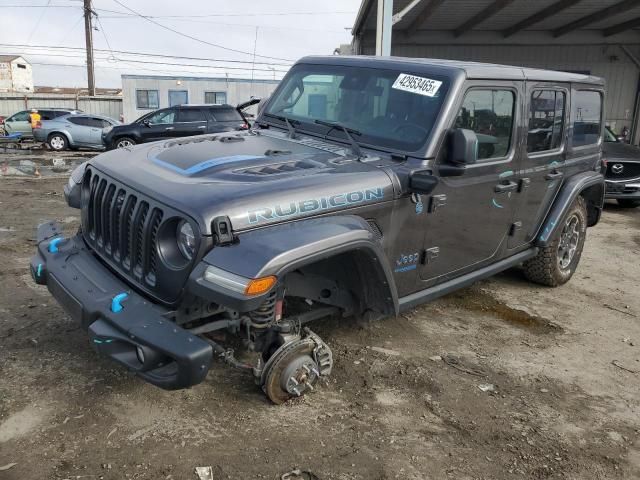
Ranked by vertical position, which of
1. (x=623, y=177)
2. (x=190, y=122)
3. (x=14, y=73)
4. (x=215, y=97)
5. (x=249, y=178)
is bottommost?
(x=623, y=177)

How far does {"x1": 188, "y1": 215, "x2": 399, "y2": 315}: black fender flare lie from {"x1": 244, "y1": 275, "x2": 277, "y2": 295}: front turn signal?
0.8 inches

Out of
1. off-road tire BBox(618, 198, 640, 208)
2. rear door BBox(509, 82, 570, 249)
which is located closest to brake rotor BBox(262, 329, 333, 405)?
rear door BBox(509, 82, 570, 249)

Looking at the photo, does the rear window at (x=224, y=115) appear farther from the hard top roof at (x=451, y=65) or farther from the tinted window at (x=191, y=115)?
the hard top roof at (x=451, y=65)

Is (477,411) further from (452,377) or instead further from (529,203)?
(529,203)

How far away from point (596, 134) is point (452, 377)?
322cm

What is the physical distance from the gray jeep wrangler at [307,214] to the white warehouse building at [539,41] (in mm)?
13851

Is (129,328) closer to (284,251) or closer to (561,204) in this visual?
(284,251)

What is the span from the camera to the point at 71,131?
19.1 m

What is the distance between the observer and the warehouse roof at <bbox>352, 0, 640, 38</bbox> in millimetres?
15805

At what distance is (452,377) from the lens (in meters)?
3.69

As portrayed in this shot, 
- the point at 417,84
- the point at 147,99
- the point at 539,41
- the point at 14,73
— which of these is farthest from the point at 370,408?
the point at 14,73

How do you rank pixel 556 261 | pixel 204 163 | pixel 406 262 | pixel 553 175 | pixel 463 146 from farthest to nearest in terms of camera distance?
1. pixel 556 261
2. pixel 553 175
3. pixel 406 262
4. pixel 463 146
5. pixel 204 163

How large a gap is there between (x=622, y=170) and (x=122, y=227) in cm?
912

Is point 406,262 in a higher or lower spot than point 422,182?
lower
